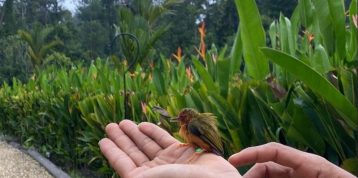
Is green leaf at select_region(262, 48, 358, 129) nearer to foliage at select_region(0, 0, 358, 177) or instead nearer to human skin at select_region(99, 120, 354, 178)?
foliage at select_region(0, 0, 358, 177)

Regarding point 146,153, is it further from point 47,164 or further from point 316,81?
point 47,164

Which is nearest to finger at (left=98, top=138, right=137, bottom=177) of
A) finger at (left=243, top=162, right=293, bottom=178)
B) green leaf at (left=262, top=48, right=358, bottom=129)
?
finger at (left=243, top=162, right=293, bottom=178)

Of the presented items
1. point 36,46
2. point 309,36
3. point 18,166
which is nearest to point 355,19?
point 309,36

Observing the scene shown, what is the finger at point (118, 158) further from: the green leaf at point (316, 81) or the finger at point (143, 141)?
the green leaf at point (316, 81)

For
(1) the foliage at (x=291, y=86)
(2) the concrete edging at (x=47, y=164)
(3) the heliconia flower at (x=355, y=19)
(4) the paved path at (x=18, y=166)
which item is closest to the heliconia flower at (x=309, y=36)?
(1) the foliage at (x=291, y=86)

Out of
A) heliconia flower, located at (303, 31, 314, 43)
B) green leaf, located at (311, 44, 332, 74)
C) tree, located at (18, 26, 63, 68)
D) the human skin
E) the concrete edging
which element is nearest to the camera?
the human skin

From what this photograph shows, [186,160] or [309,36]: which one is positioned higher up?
[309,36]
